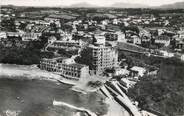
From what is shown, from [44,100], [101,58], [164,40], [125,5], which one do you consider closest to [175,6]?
[125,5]

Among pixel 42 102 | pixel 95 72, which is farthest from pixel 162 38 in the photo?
pixel 42 102

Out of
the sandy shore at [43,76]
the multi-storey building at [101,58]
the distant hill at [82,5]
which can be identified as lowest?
the sandy shore at [43,76]

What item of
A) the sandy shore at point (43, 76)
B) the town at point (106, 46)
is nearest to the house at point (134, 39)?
the town at point (106, 46)

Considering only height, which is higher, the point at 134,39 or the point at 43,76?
the point at 134,39

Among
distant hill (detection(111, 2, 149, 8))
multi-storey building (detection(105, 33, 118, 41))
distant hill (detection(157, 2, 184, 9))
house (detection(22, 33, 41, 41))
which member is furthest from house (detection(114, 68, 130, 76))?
house (detection(22, 33, 41, 41))

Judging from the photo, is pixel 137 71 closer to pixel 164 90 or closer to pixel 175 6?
pixel 164 90

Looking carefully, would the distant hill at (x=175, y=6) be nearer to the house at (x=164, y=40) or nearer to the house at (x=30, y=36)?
the house at (x=164, y=40)

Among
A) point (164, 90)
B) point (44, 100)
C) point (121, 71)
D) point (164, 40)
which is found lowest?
point (44, 100)
